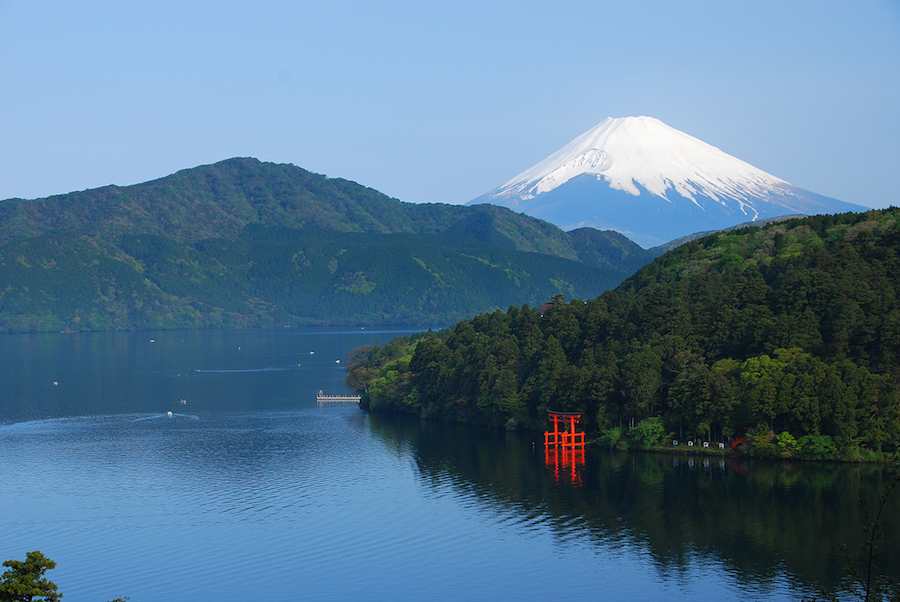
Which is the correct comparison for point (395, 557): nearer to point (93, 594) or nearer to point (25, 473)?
point (93, 594)

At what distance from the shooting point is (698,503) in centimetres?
5938

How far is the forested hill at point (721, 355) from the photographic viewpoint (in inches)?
2692

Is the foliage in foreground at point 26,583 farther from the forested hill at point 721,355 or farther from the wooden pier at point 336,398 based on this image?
the wooden pier at point 336,398

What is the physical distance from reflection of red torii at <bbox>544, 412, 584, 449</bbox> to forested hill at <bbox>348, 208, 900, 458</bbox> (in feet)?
4.46

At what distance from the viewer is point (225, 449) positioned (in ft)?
284

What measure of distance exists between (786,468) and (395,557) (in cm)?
3047

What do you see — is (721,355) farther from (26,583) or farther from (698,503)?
(26,583)

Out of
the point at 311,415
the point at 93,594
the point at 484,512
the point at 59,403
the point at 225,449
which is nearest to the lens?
the point at 93,594

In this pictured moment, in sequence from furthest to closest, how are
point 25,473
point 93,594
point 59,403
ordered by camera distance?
point 59,403
point 25,473
point 93,594

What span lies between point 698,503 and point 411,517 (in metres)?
17.9

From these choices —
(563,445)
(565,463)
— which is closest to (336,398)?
(563,445)

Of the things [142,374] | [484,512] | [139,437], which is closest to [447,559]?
[484,512]

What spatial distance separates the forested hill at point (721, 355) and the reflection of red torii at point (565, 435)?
1360 mm

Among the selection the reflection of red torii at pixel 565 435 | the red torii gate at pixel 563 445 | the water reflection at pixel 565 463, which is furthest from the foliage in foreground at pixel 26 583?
the reflection of red torii at pixel 565 435
